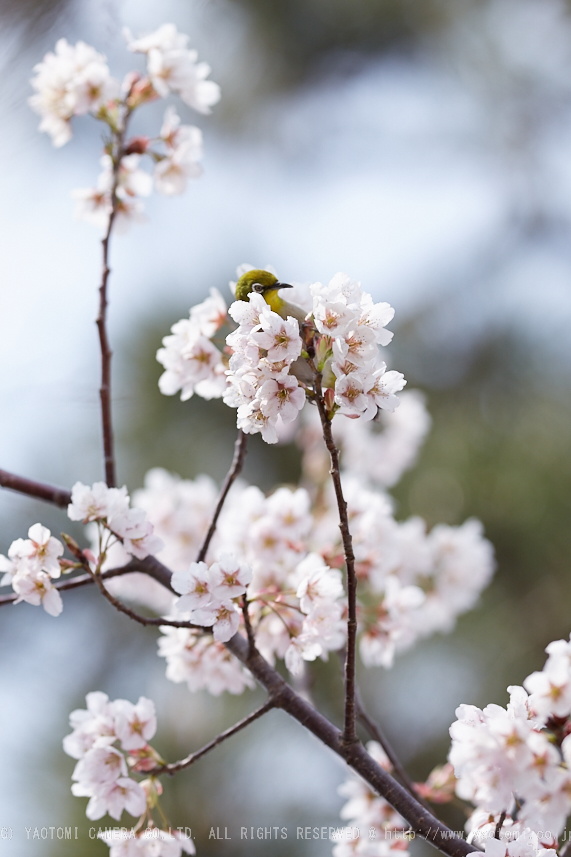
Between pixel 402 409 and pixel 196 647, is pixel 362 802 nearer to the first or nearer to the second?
pixel 196 647

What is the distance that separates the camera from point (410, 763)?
223 centimetres

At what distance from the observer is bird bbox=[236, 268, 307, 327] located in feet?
2.16

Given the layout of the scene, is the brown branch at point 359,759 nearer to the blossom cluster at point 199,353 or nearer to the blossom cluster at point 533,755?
the blossom cluster at point 533,755

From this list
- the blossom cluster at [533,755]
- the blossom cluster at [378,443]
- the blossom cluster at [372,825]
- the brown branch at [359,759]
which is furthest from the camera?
the blossom cluster at [378,443]

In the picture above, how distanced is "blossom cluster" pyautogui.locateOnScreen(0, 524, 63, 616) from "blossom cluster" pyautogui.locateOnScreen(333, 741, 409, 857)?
17.6 inches

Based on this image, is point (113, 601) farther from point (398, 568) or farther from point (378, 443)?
point (378, 443)

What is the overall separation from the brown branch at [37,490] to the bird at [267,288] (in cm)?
29

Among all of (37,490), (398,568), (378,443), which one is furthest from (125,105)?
(378,443)

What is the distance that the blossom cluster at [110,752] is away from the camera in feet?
2.10

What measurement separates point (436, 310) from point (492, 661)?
148 cm

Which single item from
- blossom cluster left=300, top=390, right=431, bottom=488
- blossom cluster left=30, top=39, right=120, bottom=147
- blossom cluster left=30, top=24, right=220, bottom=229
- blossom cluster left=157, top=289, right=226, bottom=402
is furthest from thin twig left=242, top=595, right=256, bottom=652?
blossom cluster left=300, top=390, right=431, bottom=488

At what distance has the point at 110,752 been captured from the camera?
25.5 inches

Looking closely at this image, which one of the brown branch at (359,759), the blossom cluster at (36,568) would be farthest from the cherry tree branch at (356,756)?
the blossom cluster at (36,568)

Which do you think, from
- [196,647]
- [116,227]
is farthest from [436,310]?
[196,647]
